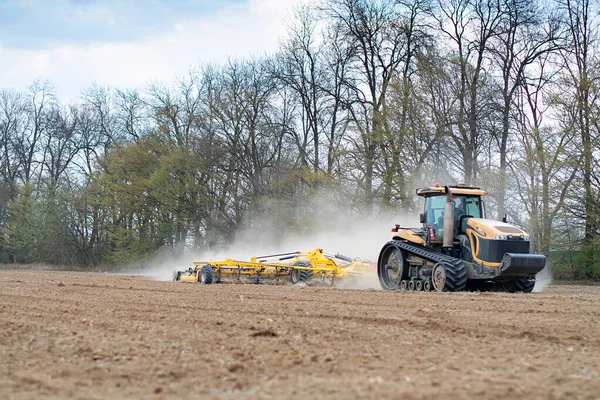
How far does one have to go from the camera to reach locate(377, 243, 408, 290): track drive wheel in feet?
61.4

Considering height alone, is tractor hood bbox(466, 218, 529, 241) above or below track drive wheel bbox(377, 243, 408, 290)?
above

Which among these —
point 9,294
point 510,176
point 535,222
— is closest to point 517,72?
point 510,176

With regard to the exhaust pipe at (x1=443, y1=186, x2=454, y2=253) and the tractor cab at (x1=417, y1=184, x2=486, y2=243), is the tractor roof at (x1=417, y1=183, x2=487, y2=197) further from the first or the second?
the exhaust pipe at (x1=443, y1=186, x2=454, y2=253)

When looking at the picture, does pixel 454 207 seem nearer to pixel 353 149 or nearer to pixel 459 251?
pixel 459 251

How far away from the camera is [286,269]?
73.0 feet

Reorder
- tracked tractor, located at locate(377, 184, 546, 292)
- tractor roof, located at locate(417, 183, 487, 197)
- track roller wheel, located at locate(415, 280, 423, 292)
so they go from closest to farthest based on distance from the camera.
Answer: tracked tractor, located at locate(377, 184, 546, 292) < tractor roof, located at locate(417, 183, 487, 197) < track roller wheel, located at locate(415, 280, 423, 292)

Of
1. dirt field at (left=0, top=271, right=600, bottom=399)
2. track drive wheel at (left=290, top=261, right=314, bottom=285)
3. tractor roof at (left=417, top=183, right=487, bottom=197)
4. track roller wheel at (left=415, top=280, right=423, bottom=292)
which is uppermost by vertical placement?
tractor roof at (left=417, top=183, right=487, bottom=197)

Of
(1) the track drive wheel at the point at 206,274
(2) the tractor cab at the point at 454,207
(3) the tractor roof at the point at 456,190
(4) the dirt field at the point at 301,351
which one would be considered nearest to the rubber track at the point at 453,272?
(2) the tractor cab at the point at 454,207

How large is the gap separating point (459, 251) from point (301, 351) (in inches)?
427

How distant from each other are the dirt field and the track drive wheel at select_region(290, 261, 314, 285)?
9096 mm

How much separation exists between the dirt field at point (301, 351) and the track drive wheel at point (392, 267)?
19.8 ft

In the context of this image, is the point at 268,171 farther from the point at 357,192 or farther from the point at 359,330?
the point at 359,330

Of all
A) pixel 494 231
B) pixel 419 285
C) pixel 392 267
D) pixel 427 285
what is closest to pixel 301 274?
pixel 392 267

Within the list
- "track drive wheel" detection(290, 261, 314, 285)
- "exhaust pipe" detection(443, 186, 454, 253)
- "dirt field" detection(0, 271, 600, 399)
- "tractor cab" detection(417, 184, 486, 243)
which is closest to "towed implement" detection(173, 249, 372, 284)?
"track drive wheel" detection(290, 261, 314, 285)
